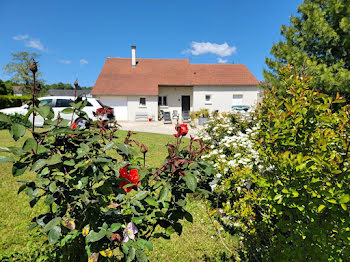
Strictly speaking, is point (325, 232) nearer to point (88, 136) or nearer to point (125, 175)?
point (125, 175)

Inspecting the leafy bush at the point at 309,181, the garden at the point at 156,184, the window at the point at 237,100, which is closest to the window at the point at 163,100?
the window at the point at 237,100

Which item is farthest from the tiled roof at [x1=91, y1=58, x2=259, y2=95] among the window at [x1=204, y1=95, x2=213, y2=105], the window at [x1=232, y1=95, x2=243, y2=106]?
the window at [x1=204, y1=95, x2=213, y2=105]

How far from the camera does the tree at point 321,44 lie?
6.33 m

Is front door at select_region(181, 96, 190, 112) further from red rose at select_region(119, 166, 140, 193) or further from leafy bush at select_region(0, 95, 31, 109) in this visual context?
red rose at select_region(119, 166, 140, 193)

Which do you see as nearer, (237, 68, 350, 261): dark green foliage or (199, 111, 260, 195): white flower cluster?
(237, 68, 350, 261): dark green foliage

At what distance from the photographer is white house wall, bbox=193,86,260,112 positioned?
2261 cm

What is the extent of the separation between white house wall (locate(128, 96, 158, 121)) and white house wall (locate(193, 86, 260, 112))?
13.9ft

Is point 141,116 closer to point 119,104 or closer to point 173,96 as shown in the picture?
point 119,104

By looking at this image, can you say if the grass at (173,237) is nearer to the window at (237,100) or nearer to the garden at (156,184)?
the garden at (156,184)

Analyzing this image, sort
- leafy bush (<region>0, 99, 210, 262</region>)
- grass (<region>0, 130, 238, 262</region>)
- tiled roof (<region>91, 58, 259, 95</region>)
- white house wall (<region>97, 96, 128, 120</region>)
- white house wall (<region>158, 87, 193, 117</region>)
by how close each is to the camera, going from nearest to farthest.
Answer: leafy bush (<region>0, 99, 210, 262</region>)
grass (<region>0, 130, 238, 262</region>)
white house wall (<region>97, 96, 128, 120</region>)
tiled roof (<region>91, 58, 259, 95</region>)
white house wall (<region>158, 87, 193, 117</region>)

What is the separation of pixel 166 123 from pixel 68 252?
717 inches

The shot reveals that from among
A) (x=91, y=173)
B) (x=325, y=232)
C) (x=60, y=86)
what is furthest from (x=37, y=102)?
(x=60, y=86)

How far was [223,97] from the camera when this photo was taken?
2319 centimetres

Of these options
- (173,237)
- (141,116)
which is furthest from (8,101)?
(173,237)
